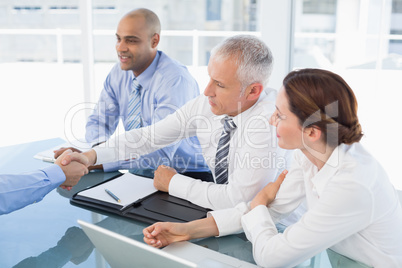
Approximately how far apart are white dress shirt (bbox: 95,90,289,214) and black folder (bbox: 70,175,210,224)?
0.13ft

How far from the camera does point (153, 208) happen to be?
4.47ft

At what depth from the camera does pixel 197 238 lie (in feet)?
3.94

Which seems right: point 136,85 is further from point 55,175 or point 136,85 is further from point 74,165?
point 55,175

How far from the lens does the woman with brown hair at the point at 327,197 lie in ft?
3.27

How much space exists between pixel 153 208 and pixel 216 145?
1.50 ft

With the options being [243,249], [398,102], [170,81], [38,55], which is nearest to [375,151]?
[398,102]

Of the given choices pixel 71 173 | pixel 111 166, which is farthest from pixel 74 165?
pixel 111 166

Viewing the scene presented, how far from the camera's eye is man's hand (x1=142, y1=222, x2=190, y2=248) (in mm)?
1144

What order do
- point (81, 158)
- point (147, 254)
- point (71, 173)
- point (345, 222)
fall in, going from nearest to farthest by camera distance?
point (147, 254), point (345, 222), point (71, 173), point (81, 158)

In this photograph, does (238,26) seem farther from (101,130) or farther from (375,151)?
(101,130)

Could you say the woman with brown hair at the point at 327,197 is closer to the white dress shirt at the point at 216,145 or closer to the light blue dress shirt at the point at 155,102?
the white dress shirt at the point at 216,145

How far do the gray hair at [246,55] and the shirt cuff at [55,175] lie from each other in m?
0.70

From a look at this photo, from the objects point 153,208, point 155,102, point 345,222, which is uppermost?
point 155,102

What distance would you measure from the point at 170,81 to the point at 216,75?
2.52 feet
